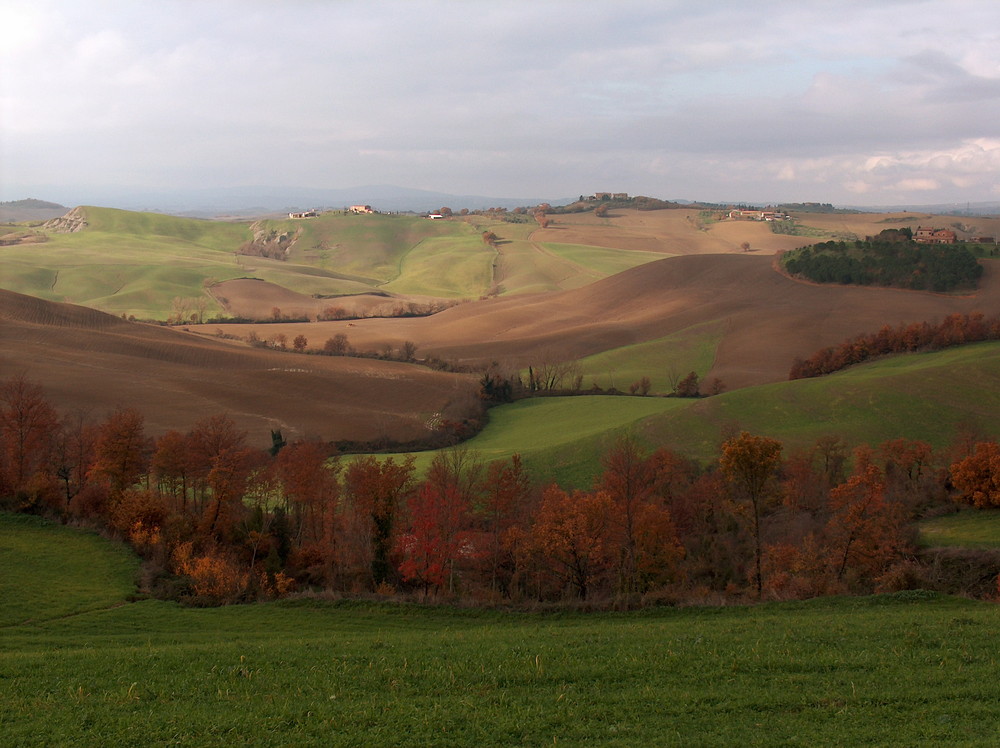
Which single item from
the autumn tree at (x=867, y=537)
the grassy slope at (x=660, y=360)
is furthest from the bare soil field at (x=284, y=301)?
the autumn tree at (x=867, y=537)

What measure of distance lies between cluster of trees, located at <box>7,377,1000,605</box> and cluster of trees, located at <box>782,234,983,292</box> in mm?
73447

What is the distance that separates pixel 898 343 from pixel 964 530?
5194cm

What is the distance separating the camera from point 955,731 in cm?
1323

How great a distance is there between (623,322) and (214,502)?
82.7 meters

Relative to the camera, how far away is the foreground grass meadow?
14.0m

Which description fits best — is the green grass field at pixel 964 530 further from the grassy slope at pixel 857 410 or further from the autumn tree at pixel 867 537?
the grassy slope at pixel 857 410

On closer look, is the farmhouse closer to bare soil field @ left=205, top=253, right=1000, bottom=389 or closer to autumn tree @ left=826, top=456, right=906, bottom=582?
bare soil field @ left=205, top=253, right=1000, bottom=389

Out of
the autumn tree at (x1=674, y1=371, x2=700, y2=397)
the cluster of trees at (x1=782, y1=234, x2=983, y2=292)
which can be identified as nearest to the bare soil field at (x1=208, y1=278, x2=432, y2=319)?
the autumn tree at (x1=674, y1=371, x2=700, y2=397)

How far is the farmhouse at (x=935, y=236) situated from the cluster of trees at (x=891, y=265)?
5803 mm

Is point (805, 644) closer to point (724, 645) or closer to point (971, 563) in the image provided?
point (724, 645)

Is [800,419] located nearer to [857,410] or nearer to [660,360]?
[857,410]

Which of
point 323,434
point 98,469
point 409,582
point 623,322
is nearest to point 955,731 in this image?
point 409,582

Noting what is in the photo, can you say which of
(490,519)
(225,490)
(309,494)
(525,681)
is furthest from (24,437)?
(525,681)

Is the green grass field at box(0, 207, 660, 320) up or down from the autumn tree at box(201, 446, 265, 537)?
up
